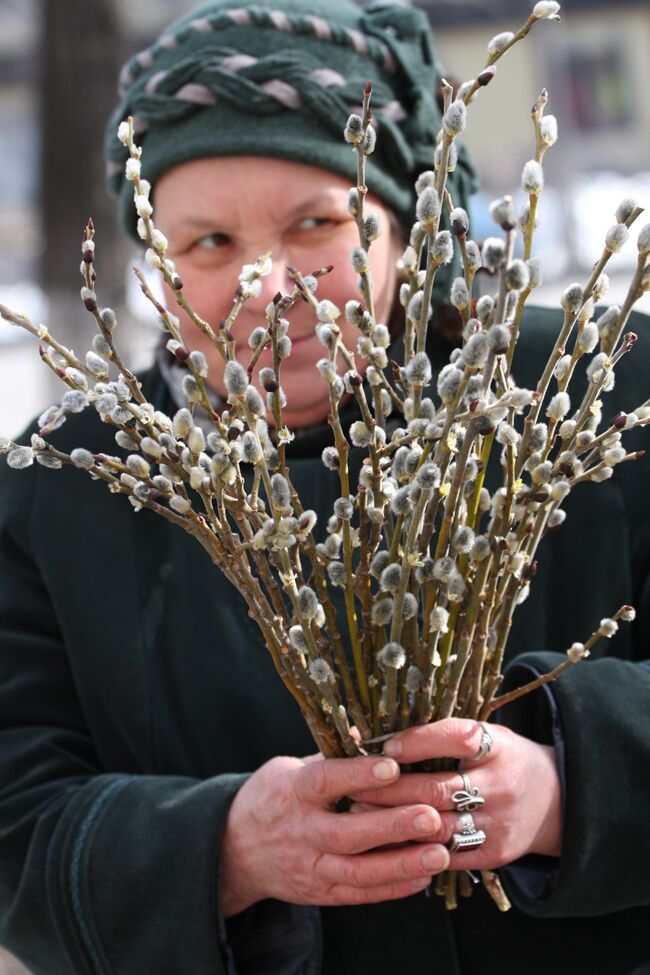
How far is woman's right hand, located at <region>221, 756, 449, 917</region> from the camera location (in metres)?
1.11

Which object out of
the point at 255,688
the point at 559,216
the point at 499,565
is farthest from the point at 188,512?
the point at 559,216

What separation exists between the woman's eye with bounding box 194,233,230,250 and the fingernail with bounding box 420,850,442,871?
75 centimetres

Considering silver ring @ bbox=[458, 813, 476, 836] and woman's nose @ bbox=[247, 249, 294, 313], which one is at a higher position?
woman's nose @ bbox=[247, 249, 294, 313]

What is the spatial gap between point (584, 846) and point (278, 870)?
12.5 inches

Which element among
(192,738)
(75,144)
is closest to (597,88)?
(75,144)

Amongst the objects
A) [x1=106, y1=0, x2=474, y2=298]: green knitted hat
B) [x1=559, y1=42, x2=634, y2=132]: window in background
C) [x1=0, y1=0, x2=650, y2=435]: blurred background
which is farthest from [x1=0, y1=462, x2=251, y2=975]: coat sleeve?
[x1=559, y1=42, x2=634, y2=132]: window in background

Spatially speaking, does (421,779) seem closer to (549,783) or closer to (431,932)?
(549,783)

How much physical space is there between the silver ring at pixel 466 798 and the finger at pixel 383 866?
0.04 m

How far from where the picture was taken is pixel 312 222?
1428 mm

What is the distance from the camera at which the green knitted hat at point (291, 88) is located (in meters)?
1.42

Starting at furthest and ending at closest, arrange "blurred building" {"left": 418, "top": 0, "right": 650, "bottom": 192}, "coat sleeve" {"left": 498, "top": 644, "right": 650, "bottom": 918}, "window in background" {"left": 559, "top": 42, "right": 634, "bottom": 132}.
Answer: "window in background" {"left": 559, "top": 42, "right": 634, "bottom": 132}, "blurred building" {"left": 418, "top": 0, "right": 650, "bottom": 192}, "coat sleeve" {"left": 498, "top": 644, "right": 650, "bottom": 918}

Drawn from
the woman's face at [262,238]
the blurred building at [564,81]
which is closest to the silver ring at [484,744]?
the woman's face at [262,238]

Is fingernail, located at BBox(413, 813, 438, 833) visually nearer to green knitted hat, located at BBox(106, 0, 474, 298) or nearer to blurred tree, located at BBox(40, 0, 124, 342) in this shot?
green knitted hat, located at BBox(106, 0, 474, 298)

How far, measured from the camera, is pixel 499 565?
3.45 ft
